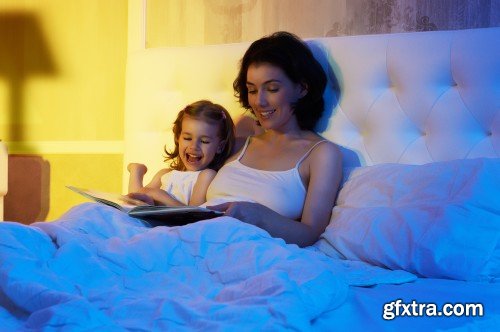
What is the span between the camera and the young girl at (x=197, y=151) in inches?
94.4

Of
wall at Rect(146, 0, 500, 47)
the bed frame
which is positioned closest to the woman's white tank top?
wall at Rect(146, 0, 500, 47)

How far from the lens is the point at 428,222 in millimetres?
1738

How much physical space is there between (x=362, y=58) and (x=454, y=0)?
0.42m

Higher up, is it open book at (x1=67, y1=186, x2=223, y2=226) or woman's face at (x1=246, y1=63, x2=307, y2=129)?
woman's face at (x1=246, y1=63, x2=307, y2=129)

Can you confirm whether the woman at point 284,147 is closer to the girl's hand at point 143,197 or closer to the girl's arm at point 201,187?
the girl's arm at point 201,187

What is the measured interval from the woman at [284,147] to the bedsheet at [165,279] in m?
0.41

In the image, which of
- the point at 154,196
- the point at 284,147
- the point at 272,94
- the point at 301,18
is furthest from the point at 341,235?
the point at 301,18

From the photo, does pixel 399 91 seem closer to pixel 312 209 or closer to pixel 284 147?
pixel 284 147

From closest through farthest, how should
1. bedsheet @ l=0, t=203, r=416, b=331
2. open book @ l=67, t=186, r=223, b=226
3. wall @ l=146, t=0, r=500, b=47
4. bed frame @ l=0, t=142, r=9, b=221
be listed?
bedsheet @ l=0, t=203, r=416, b=331, open book @ l=67, t=186, r=223, b=226, wall @ l=146, t=0, r=500, b=47, bed frame @ l=0, t=142, r=9, b=221

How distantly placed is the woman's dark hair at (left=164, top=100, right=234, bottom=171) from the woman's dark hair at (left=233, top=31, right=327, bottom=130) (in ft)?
0.62

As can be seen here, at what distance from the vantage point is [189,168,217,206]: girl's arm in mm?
2381

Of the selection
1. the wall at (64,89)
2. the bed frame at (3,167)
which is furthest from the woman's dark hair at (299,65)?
the bed frame at (3,167)

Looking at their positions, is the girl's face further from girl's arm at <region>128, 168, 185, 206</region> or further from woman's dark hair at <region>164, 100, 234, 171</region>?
girl's arm at <region>128, 168, 185, 206</region>

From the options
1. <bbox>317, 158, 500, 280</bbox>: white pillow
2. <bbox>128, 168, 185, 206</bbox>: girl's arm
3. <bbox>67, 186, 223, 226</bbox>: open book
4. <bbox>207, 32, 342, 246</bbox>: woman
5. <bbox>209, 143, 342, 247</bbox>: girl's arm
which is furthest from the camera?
<bbox>128, 168, 185, 206</bbox>: girl's arm
